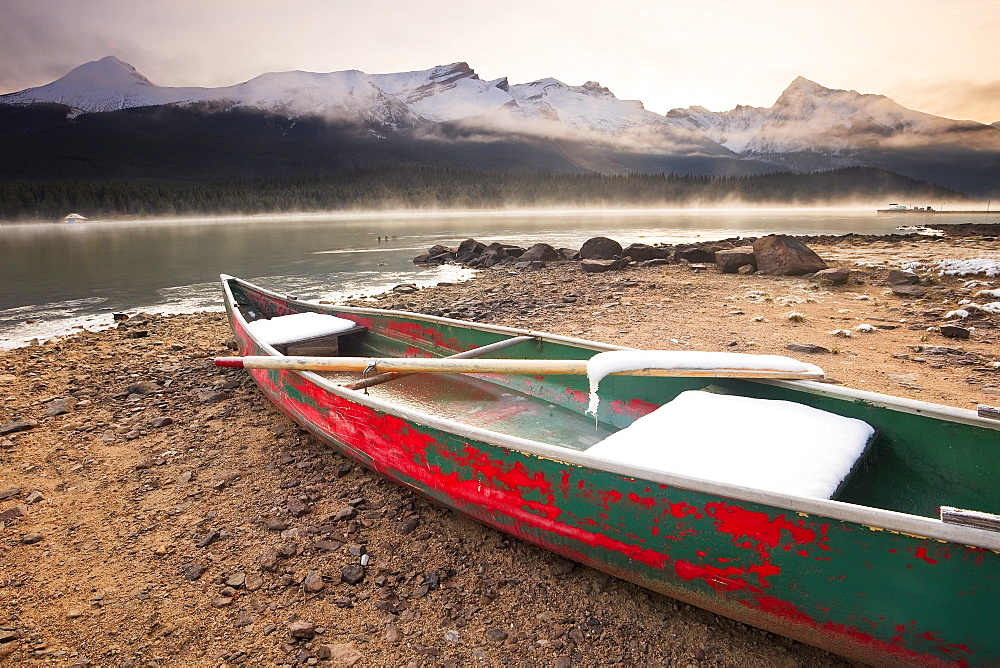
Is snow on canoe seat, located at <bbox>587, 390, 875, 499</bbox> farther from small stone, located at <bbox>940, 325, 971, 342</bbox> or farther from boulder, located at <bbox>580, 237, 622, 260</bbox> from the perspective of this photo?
boulder, located at <bbox>580, 237, 622, 260</bbox>

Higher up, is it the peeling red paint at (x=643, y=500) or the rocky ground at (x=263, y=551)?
the peeling red paint at (x=643, y=500)

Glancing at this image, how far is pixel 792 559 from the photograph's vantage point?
251cm

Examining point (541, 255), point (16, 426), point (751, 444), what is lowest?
point (16, 426)

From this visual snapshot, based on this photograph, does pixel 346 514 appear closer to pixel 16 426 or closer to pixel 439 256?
pixel 16 426

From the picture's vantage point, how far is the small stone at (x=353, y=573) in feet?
12.0

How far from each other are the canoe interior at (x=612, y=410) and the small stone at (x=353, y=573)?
1845 mm

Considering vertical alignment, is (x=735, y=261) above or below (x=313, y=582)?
above

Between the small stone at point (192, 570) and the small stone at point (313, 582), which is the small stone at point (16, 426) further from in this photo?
the small stone at point (313, 582)

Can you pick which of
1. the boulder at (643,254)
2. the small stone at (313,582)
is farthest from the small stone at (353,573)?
the boulder at (643,254)

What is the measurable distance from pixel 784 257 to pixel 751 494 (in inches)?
588

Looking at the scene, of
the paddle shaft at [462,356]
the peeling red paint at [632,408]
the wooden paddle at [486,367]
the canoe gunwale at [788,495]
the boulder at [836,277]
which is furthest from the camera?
the boulder at [836,277]

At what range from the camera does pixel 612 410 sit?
516 cm

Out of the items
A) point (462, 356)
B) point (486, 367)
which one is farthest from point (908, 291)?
point (486, 367)

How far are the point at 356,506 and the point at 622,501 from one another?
8.07 feet
